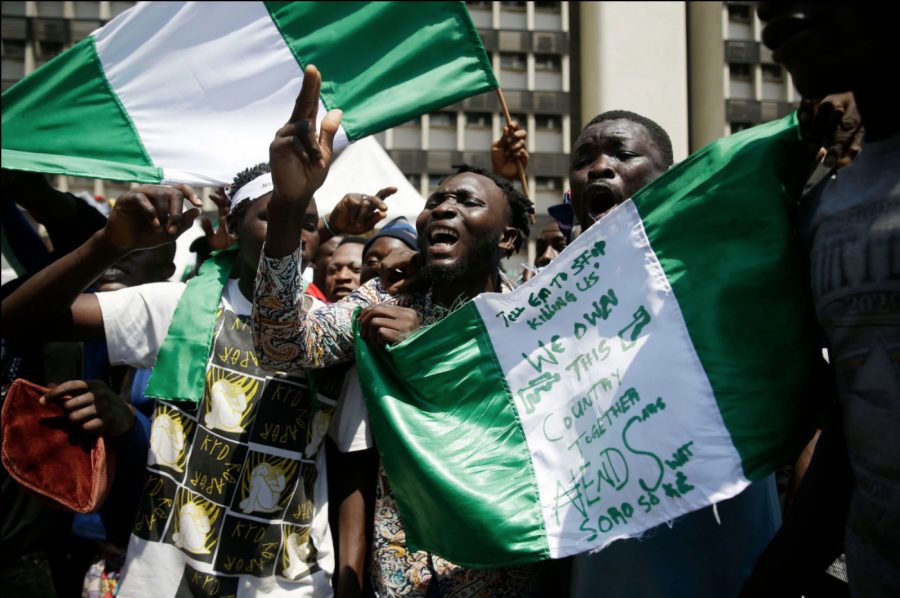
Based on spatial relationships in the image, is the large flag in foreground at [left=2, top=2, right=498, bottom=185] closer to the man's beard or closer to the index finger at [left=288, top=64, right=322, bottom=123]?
the man's beard

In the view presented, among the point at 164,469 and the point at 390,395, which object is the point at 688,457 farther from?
the point at 164,469

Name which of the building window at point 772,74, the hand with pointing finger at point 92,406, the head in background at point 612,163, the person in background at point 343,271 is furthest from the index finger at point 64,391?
the building window at point 772,74

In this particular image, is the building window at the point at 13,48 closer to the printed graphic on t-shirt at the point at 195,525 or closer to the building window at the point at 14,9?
the building window at the point at 14,9

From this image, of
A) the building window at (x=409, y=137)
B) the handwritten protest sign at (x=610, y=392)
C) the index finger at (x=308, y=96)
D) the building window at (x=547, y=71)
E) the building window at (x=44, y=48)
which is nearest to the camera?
the handwritten protest sign at (x=610, y=392)

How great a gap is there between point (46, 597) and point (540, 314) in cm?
227

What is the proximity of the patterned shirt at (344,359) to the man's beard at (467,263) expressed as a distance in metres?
0.26

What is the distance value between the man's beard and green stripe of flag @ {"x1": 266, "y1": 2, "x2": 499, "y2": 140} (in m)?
0.78

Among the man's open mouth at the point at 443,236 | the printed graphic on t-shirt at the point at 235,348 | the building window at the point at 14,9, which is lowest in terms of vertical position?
the printed graphic on t-shirt at the point at 235,348

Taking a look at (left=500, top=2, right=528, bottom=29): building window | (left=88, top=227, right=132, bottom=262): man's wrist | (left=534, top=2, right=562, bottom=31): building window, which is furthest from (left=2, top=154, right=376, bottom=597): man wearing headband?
(left=534, top=2, right=562, bottom=31): building window

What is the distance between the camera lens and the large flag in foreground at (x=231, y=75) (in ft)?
12.0

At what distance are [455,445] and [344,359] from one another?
562 mm

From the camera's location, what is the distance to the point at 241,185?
11.3 ft

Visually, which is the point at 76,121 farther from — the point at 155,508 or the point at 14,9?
the point at 14,9

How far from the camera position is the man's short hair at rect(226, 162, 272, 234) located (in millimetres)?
3263
